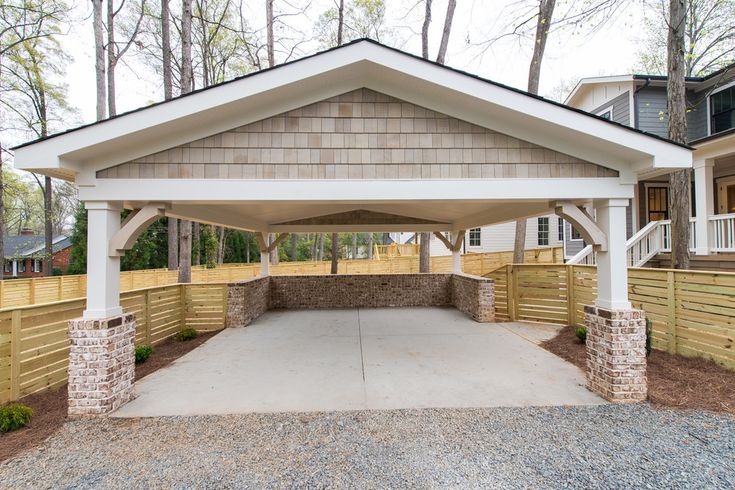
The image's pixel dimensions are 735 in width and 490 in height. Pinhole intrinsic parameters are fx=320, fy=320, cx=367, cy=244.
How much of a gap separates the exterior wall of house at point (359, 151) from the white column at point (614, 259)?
17.4 inches

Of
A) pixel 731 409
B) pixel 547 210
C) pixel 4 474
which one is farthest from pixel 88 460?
pixel 731 409

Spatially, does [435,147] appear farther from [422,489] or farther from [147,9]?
[147,9]

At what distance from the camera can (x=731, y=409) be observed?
3570mm

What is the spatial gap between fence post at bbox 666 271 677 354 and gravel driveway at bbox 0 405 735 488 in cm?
190

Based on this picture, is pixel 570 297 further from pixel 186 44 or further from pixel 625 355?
pixel 186 44

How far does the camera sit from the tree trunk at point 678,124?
19.1ft

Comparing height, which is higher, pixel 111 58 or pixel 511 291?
pixel 111 58

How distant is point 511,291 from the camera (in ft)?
26.9

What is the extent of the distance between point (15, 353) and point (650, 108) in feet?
54.9

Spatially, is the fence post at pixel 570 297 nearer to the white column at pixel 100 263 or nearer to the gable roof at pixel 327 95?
the gable roof at pixel 327 95

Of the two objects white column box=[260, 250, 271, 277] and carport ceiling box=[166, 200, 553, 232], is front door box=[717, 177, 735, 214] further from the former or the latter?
white column box=[260, 250, 271, 277]

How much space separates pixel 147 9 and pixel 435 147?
15.0 metres

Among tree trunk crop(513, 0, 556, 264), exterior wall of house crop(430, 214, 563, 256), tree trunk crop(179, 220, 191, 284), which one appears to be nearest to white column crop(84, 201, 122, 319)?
tree trunk crop(179, 220, 191, 284)

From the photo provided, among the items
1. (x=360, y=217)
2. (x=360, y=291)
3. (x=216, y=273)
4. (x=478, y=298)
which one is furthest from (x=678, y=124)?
(x=216, y=273)
